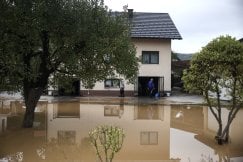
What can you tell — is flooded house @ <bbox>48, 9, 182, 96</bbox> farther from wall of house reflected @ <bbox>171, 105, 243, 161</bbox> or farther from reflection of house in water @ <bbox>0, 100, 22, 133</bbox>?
reflection of house in water @ <bbox>0, 100, 22, 133</bbox>

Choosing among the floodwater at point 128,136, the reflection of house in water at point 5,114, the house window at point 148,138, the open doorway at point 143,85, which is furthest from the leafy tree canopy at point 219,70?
the open doorway at point 143,85

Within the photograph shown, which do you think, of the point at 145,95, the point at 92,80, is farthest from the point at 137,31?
the point at 92,80

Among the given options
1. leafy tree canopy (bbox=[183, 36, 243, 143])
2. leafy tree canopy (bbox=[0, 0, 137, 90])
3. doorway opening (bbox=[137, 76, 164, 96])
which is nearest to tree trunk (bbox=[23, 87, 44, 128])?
leafy tree canopy (bbox=[0, 0, 137, 90])

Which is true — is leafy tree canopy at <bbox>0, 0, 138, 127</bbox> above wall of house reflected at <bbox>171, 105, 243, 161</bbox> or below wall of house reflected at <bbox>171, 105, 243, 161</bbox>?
above

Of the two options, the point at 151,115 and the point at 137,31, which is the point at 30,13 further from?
the point at 137,31

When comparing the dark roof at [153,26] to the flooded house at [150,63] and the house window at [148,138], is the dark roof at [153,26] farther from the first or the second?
the house window at [148,138]

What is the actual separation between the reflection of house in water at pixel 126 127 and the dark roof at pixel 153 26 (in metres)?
11.4

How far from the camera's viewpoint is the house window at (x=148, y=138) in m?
14.3

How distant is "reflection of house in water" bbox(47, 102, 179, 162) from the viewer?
40.8ft

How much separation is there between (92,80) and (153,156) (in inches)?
274

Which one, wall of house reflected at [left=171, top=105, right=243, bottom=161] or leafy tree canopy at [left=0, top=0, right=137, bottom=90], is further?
leafy tree canopy at [left=0, top=0, right=137, bottom=90]

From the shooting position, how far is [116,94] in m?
37.5

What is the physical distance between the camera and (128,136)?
15.4 meters

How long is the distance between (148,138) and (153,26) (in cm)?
2466
